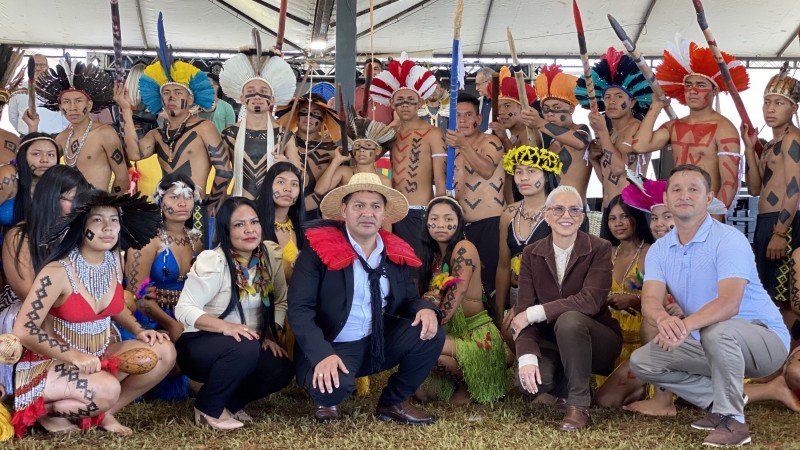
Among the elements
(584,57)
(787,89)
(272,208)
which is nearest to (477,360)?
(272,208)

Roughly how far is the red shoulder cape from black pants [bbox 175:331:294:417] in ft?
1.55

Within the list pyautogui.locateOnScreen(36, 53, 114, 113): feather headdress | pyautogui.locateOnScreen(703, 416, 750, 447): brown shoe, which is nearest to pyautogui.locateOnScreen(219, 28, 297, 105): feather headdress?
pyautogui.locateOnScreen(36, 53, 114, 113): feather headdress

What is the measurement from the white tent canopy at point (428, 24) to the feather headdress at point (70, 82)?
218 inches

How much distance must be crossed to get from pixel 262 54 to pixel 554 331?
275 cm

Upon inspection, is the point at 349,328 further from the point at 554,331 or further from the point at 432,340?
the point at 554,331

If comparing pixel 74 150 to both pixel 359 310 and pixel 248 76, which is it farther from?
pixel 359 310

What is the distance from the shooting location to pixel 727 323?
342cm

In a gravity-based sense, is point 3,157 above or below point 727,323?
above

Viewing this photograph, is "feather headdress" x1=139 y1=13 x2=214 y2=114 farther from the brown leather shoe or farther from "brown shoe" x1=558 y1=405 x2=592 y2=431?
"brown shoe" x1=558 y1=405 x2=592 y2=431

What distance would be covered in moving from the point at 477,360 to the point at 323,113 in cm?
236

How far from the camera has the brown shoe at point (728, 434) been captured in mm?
3318

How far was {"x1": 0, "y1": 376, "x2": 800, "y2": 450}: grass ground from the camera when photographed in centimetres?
336

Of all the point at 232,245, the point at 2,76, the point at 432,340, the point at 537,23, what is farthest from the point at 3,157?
the point at 537,23

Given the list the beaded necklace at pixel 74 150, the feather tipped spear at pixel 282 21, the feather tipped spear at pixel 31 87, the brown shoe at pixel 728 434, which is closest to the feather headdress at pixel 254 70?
the feather tipped spear at pixel 282 21
